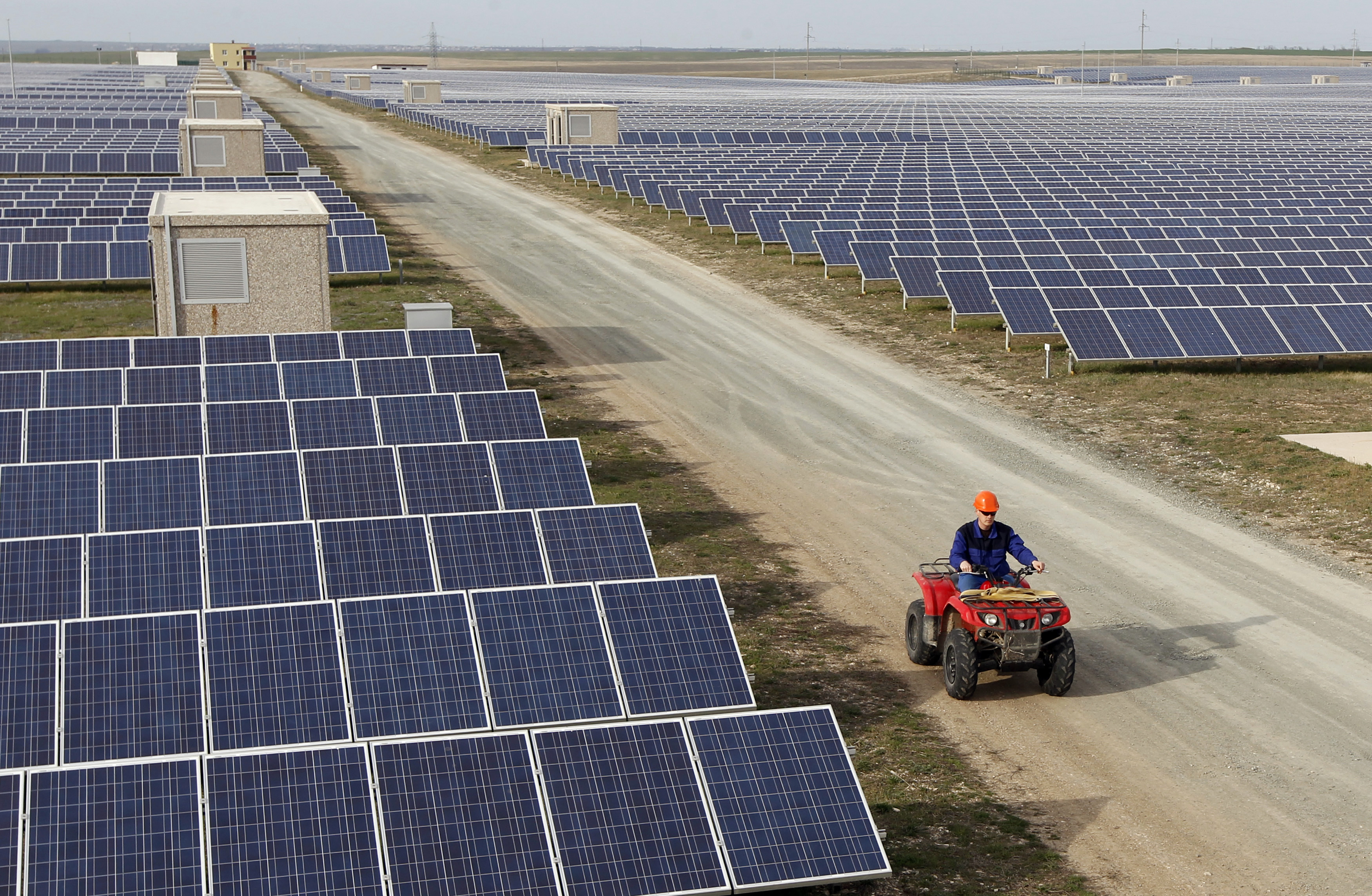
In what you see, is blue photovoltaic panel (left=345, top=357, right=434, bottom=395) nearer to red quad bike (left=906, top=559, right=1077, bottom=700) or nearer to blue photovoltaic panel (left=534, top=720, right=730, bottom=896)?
red quad bike (left=906, top=559, right=1077, bottom=700)

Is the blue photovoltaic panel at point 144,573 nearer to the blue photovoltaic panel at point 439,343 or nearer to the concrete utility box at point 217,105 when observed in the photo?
the blue photovoltaic panel at point 439,343

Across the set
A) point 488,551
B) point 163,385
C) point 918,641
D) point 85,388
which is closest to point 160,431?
point 163,385

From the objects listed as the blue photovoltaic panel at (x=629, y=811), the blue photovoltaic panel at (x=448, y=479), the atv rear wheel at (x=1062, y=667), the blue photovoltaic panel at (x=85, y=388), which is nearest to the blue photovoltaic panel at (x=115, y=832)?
the blue photovoltaic panel at (x=629, y=811)

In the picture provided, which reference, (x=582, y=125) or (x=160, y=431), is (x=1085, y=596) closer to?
(x=160, y=431)

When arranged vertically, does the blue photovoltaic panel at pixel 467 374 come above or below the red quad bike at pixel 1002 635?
above

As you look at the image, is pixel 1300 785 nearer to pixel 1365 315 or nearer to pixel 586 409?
pixel 586 409

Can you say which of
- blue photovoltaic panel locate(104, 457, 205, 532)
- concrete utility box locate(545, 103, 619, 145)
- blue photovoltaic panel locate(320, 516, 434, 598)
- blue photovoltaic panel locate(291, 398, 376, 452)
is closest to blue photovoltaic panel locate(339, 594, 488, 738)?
blue photovoltaic panel locate(320, 516, 434, 598)

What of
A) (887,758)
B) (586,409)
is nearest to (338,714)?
(887,758)
